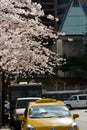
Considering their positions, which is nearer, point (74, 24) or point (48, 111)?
point (48, 111)

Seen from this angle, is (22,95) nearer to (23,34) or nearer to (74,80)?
(23,34)

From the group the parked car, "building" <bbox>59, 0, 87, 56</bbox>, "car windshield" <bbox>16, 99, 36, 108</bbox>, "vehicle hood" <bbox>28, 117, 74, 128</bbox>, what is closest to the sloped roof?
"building" <bbox>59, 0, 87, 56</bbox>

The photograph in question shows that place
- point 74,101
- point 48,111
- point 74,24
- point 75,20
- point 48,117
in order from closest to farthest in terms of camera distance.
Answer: point 48,117 → point 48,111 → point 74,101 → point 74,24 → point 75,20

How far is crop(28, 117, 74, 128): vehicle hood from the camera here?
43.8 feet

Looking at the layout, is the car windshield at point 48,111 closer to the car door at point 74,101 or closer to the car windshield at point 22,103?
the car windshield at point 22,103

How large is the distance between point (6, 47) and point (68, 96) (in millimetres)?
46390

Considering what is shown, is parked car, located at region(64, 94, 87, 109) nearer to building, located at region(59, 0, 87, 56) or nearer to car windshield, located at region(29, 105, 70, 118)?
building, located at region(59, 0, 87, 56)

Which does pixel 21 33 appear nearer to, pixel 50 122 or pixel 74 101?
pixel 50 122

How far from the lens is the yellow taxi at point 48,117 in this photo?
13.3m

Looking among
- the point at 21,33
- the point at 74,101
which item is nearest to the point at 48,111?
the point at 21,33

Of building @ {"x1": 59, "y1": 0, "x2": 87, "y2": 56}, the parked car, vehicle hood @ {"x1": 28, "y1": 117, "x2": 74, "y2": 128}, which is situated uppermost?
vehicle hood @ {"x1": 28, "y1": 117, "x2": 74, "y2": 128}

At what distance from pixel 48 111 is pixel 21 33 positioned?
6.67 metres

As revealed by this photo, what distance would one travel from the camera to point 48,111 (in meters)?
14.5

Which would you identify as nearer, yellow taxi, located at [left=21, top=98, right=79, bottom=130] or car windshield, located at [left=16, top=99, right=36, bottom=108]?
yellow taxi, located at [left=21, top=98, right=79, bottom=130]
